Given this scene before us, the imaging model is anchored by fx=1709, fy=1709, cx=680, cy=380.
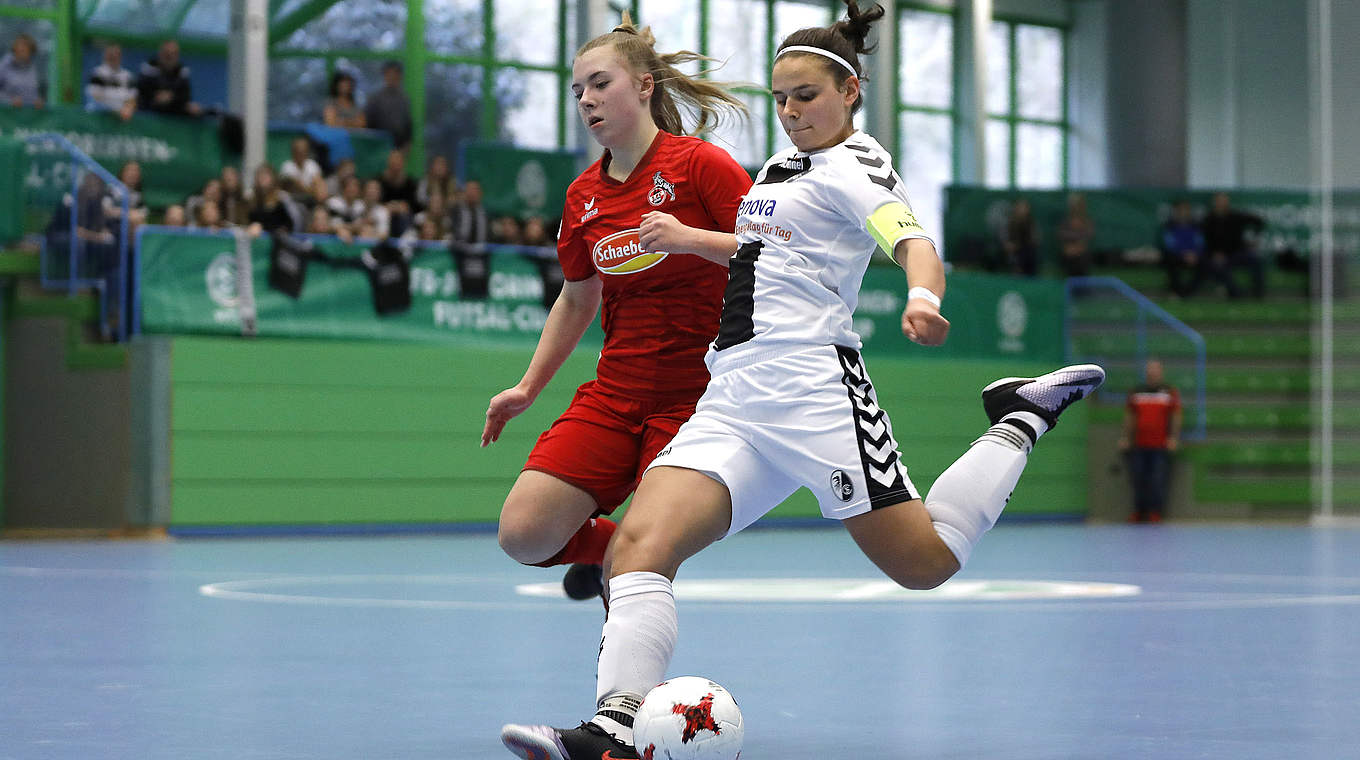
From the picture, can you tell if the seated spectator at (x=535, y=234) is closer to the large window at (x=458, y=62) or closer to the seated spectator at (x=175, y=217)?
the seated spectator at (x=175, y=217)

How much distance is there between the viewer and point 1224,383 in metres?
22.2

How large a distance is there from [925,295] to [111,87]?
1480 cm

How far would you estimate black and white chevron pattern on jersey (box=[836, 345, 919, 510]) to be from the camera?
4.01 m

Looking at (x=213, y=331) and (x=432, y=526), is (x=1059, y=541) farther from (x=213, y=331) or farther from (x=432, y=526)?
(x=213, y=331)

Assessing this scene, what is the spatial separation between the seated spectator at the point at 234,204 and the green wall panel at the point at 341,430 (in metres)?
1.13

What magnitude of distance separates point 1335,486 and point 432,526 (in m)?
10.3

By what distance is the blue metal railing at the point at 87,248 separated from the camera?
49.5 feet

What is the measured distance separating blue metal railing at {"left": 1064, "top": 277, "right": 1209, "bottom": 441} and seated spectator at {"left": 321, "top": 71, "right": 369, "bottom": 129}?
29.0ft

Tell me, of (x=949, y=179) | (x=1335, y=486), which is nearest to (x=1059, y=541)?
(x=1335, y=486)

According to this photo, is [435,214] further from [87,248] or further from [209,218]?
[87,248]

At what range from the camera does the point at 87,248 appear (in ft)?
50.4

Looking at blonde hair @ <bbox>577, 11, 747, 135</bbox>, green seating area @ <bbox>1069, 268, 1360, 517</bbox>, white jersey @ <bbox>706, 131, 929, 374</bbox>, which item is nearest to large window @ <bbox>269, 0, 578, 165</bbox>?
green seating area @ <bbox>1069, 268, 1360, 517</bbox>

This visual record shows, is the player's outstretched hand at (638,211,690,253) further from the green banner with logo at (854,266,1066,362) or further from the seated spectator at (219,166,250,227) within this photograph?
the green banner with logo at (854,266,1066,362)

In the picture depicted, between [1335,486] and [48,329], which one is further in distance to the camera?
[1335,486]
